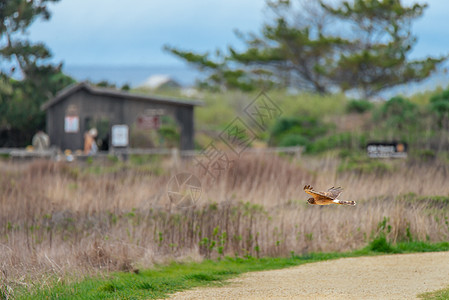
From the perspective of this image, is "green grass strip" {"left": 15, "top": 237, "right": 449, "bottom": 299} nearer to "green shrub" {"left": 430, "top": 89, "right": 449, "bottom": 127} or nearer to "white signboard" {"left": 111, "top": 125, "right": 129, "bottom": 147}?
"green shrub" {"left": 430, "top": 89, "right": 449, "bottom": 127}

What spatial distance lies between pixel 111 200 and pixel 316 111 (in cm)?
2095

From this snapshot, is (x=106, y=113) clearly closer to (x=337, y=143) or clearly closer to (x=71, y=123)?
(x=71, y=123)

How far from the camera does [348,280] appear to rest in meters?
9.41

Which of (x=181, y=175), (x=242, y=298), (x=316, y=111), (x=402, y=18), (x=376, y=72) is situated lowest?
(x=242, y=298)

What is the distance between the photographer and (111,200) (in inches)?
532

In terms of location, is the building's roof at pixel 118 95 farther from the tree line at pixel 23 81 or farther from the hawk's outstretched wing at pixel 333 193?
the hawk's outstretched wing at pixel 333 193

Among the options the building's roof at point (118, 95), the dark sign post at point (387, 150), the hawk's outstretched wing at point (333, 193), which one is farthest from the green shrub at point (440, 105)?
the hawk's outstretched wing at point (333, 193)

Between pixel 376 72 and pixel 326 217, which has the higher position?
pixel 376 72

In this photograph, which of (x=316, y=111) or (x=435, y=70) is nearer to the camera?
(x=316, y=111)

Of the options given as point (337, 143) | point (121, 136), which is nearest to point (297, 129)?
point (337, 143)

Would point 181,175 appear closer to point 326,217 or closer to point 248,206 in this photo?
point 248,206

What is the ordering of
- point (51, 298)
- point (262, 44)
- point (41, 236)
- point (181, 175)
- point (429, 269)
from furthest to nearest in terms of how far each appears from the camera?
point (262, 44), point (181, 175), point (41, 236), point (429, 269), point (51, 298)

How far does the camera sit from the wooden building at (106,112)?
28.5 metres

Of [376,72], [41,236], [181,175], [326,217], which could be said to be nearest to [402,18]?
[376,72]
